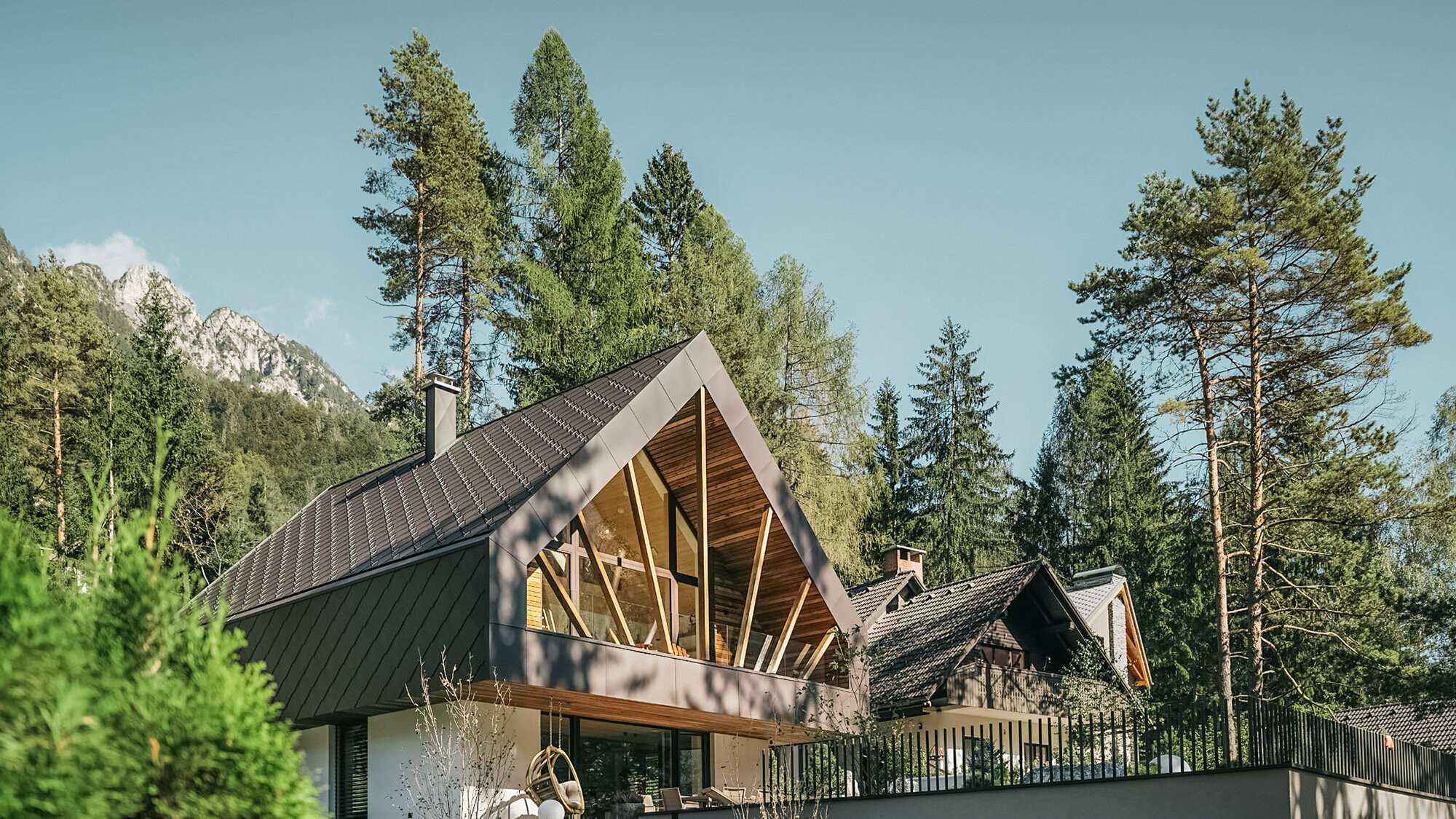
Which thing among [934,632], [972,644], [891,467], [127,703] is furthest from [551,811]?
[891,467]

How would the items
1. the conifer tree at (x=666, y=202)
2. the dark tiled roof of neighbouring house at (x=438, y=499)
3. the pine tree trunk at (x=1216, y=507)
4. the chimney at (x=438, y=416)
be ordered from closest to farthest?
the dark tiled roof of neighbouring house at (x=438, y=499), the chimney at (x=438, y=416), the pine tree trunk at (x=1216, y=507), the conifer tree at (x=666, y=202)

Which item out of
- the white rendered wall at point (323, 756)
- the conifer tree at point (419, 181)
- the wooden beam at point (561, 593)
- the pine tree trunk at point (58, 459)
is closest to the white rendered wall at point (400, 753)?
the white rendered wall at point (323, 756)

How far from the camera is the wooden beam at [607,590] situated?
1243 cm

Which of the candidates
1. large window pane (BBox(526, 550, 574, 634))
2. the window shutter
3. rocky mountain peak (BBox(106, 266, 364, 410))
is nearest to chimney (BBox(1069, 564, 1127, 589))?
large window pane (BBox(526, 550, 574, 634))

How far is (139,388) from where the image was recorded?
89.1ft

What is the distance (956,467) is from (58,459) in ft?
86.8

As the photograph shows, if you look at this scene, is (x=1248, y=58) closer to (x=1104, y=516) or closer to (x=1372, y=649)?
(x=1372, y=649)

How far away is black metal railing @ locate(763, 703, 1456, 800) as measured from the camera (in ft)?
31.0

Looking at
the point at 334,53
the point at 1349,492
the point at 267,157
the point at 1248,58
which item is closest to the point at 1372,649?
the point at 1349,492

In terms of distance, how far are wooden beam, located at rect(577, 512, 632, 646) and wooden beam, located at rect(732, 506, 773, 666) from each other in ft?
4.57

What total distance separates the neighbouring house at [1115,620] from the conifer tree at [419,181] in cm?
1701

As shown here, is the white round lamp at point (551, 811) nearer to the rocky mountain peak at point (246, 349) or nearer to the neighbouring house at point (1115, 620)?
the neighbouring house at point (1115, 620)

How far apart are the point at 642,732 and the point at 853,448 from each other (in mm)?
15391

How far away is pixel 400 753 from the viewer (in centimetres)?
1230
